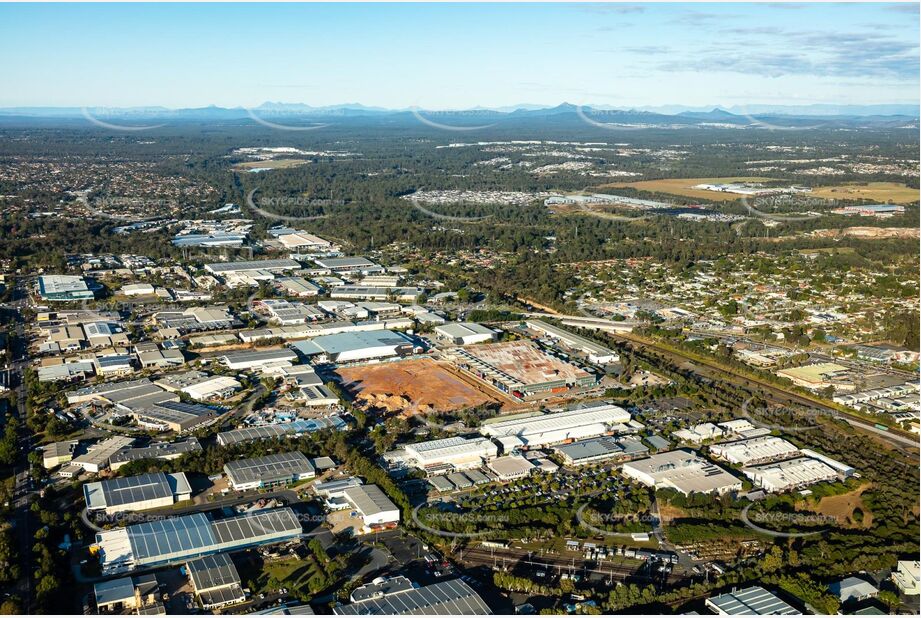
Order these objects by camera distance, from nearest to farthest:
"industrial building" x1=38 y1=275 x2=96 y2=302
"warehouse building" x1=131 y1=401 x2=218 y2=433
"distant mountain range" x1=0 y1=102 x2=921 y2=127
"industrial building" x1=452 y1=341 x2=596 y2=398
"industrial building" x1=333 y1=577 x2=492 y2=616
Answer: "industrial building" x1=333 y1=577 x2=492 y2=616 → "warehouse building" x1=131 y1=401 x2=218 y2=433 → "industrial building" x1=452 y1=341 x2=596 y2=398 → "industrial building" x1=38 y1=275 x2=96 y2=302 → "distant mountain range" x1=0 y1=102 x2=921 y2=127

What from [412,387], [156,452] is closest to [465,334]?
[412,387]

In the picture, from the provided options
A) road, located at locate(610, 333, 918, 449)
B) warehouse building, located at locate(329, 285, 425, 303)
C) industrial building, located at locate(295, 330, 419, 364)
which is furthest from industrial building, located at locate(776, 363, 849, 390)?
warehouse building, located at locate(329, 285, 425, 303)

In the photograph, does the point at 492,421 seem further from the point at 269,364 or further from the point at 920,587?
the point at 920,587

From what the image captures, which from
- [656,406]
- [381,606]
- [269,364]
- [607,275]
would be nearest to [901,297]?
[607,275]

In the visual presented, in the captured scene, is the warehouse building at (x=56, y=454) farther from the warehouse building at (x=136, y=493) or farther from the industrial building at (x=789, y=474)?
the industrial building at (x=789, y=474)

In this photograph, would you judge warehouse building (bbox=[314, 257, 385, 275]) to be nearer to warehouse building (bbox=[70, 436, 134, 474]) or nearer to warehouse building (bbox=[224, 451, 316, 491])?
warehouse building (bbox=[70, 436, 134, 474])

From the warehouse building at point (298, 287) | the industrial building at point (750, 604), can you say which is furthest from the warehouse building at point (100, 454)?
the warehouse building at point (298, 287)
